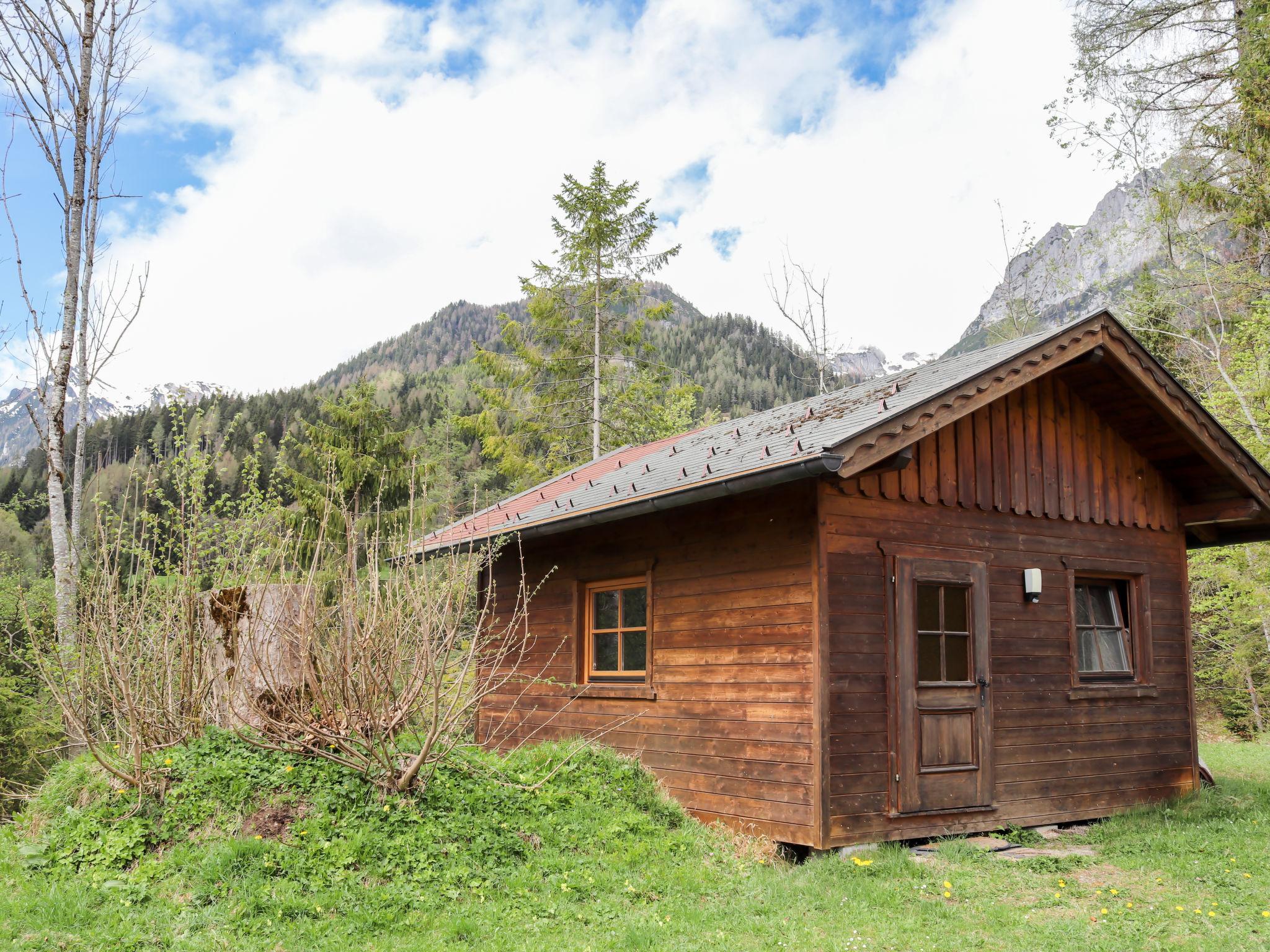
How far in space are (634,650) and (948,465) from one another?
124 inches

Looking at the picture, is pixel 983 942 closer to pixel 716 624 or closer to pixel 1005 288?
pixel 716 624

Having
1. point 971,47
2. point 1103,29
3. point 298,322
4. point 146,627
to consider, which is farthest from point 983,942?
point 298,322

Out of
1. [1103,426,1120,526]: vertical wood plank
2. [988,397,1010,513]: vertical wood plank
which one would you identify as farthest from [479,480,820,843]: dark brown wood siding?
[1103,426,1120,526]: vertical wood plank

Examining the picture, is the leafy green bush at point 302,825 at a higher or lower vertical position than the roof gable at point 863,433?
lower

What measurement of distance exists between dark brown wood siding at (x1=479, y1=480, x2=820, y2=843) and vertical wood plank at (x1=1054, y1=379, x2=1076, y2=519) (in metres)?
2.99

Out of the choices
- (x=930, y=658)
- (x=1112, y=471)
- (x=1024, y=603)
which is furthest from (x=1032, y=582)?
(x=1112, y=471)

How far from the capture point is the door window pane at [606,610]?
8.93 m

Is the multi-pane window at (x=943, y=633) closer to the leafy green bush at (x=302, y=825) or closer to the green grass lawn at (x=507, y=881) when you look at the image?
the green grass lawn at (x=507, y=881)

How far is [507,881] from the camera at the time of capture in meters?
5.68

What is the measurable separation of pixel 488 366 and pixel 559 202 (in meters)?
4.41

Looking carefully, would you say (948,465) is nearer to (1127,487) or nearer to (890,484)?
(890,484)

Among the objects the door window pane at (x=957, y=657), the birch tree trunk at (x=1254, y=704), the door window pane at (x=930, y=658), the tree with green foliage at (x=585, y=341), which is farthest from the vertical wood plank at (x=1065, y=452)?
the tree with green foliage at (x=585, y=341)

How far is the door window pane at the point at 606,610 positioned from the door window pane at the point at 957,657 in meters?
2.97

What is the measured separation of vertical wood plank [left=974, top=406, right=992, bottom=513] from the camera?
786cm
